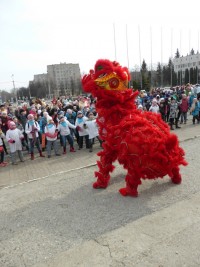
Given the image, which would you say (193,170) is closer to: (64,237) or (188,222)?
(188,222)

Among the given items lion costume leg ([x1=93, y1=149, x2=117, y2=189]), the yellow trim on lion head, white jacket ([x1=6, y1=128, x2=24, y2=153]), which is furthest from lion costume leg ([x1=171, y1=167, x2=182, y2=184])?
white jacket ([x1=6, y1=128, x2=24, y2=153])

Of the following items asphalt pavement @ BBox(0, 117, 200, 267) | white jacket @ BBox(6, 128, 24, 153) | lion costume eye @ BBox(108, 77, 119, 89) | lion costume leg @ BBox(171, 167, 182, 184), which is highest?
lion costume eye @ BBox(108, 77, 119, 89)

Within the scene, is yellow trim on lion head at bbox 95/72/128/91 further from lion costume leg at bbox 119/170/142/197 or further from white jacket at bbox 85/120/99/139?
white jacket at bbox 85/120/99/139

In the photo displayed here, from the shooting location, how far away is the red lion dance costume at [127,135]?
4.33m

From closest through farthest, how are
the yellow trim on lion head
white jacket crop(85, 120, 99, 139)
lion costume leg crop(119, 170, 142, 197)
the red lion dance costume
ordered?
the red lion dance costume
lion costume leg crop(119, 170, 142, 197)
the yellow trim on lion head
white jacket crop(85, 120, 99, 139)

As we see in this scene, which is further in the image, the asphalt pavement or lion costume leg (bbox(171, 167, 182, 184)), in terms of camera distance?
lion costume leg (bbox(171, 167, 182, 184))

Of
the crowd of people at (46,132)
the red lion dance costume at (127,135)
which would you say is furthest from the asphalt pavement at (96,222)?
the crowd of people at (46,132)

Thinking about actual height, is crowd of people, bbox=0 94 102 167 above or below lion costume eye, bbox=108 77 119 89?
below

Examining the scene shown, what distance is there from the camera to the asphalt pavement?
3.23 meters

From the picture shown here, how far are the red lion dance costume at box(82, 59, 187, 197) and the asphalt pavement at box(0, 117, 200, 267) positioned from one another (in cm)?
46

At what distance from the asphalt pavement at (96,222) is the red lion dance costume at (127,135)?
46 cm

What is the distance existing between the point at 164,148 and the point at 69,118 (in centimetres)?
595

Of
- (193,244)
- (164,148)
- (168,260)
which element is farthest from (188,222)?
(164,148)

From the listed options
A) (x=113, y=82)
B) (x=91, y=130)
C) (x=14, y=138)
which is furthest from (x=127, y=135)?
(x=14, y=138)
